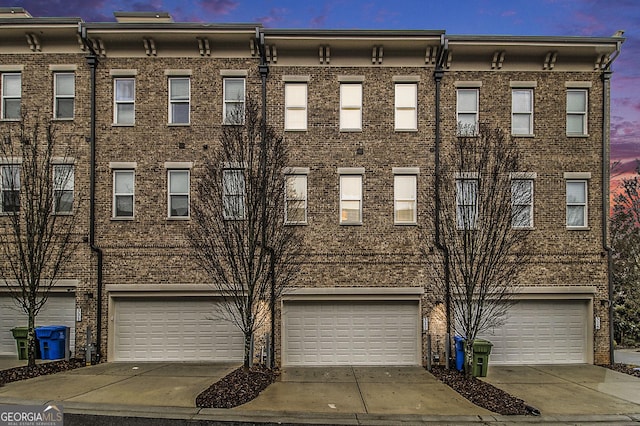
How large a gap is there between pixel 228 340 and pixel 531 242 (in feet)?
35.8

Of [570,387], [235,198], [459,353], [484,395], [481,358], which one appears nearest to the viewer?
[484,395]

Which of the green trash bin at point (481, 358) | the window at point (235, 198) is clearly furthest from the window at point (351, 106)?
the green trash bin at point (481, 358)

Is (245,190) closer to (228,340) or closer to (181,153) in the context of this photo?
(181,153)

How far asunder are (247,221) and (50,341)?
327 inches

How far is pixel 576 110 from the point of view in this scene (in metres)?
14.8

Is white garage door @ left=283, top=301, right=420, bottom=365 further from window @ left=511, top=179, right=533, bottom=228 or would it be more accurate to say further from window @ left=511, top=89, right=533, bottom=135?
window @ left=511, top=89, right=533, bottom=135

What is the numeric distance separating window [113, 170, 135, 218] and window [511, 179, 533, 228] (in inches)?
487

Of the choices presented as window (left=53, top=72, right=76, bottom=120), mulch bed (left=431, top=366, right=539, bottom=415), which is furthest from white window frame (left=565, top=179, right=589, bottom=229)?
window (left=53, top=72, right=76, bottom=120)

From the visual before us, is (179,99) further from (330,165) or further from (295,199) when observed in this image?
(330,165)

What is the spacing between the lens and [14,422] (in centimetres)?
832

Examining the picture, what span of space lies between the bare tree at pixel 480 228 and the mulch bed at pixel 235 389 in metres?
5.78

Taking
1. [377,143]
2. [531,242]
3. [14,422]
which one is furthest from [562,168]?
[14,422]

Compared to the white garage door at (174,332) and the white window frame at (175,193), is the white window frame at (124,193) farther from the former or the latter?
the white garage door at (174,332)

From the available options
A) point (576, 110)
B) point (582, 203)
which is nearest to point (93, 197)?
point (582, 203)
